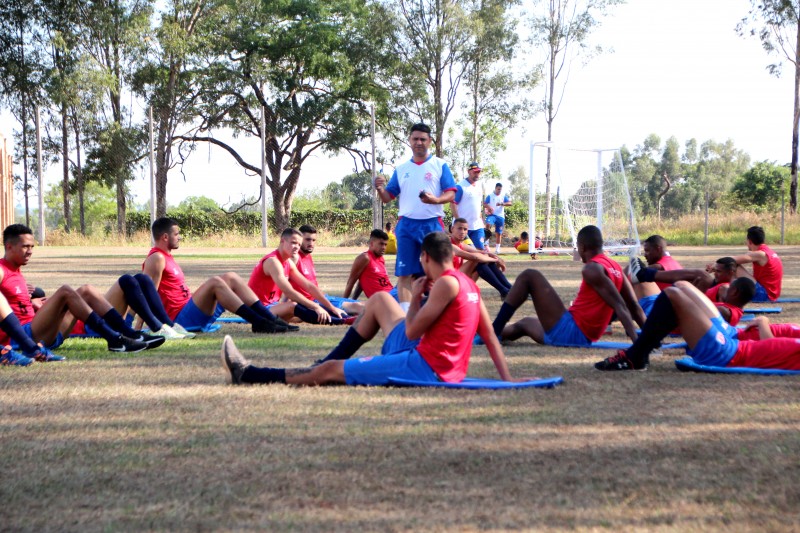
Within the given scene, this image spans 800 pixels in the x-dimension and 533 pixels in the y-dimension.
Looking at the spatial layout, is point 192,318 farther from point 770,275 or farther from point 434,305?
point 770,275

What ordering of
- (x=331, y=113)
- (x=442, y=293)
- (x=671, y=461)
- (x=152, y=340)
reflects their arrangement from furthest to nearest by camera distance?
(x=331, y=113)
(x=152, y=340)
(x=442, y=293)
(x=671, y=461)

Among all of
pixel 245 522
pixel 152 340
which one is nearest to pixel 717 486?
pixel 245 522

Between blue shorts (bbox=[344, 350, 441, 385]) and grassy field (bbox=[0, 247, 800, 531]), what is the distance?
0.10m

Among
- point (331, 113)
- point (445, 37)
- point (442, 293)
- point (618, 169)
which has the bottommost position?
point (442, 293)

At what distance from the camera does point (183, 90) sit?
44.2 meters

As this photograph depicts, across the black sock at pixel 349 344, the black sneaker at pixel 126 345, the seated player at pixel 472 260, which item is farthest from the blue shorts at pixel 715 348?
the black sneaker at pixel 126 345

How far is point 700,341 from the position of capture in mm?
5977

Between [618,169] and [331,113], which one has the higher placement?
A: [331,113]

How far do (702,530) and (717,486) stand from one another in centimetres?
53

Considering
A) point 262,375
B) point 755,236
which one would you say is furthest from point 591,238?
point 755,236

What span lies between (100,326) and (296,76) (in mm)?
41424

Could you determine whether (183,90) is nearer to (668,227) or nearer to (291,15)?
(291,15)

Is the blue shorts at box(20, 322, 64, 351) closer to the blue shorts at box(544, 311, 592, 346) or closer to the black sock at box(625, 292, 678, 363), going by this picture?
the blue shorts at box(544, 311, 592, 346)

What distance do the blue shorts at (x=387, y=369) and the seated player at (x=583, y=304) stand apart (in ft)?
6.92
